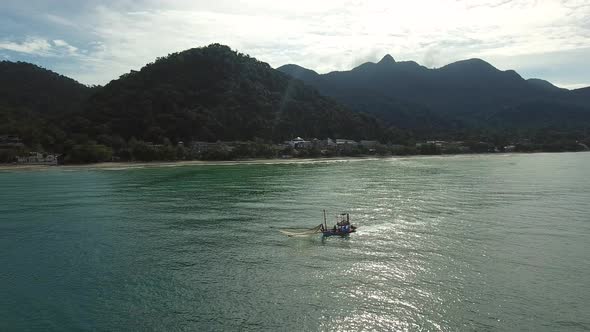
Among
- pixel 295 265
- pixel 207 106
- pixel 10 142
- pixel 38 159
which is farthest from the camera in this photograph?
pixel 207 106

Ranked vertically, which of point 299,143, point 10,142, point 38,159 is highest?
point 10,142

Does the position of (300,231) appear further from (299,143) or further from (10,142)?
(299,143)

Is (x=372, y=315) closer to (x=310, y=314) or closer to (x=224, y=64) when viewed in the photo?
(x=310, y=314)

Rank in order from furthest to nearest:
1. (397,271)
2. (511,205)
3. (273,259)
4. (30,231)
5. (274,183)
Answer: (274,183) < (511,205) < (30,231) < (273,259) < (397,271)

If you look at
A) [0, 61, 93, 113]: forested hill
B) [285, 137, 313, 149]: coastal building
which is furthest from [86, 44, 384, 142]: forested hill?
[0, 61, 93, 113]: forested hill

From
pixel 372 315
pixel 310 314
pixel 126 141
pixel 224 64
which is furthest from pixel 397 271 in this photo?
pixel 224 64

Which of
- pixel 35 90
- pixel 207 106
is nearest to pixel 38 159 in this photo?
pixel 207 106

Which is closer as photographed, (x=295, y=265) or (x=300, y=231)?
(x=295, y=265)
